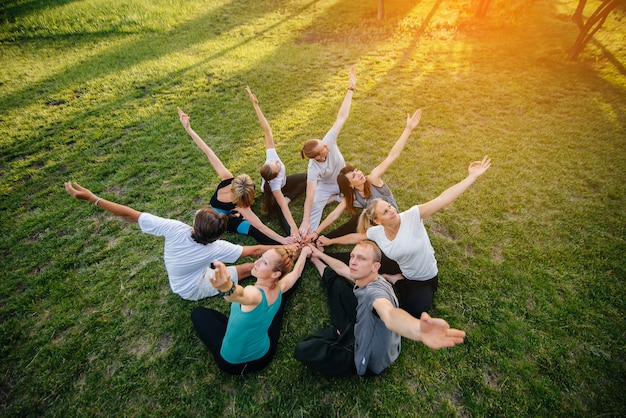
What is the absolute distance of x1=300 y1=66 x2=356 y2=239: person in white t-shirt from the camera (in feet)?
16.5

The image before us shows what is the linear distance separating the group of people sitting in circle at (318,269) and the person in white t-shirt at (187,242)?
1cm

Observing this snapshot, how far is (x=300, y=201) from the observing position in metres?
6.19

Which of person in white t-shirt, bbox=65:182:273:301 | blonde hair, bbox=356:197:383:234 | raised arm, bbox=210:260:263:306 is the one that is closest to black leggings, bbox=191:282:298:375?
person in white t-shirt, bbox=65:182:273:301

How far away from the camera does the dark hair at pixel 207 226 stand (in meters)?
3.75

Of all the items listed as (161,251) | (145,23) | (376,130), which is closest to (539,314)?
(376,130)

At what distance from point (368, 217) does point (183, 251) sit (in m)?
2.64

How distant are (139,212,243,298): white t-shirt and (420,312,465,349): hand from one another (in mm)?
2856

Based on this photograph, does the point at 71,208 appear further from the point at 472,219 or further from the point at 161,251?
the point at 472,219

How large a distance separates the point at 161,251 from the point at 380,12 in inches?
621

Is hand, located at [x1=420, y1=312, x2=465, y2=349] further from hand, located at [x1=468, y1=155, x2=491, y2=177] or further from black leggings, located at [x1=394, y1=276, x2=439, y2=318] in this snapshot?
hand, located at [x1=468, y1=155, x2=491, y2=177]

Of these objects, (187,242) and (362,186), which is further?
(362,186)

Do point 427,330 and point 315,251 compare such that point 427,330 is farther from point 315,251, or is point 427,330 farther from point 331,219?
point 331,219

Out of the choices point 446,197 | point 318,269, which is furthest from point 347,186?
point 446,197

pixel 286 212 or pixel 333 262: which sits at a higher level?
pixel 286 212
